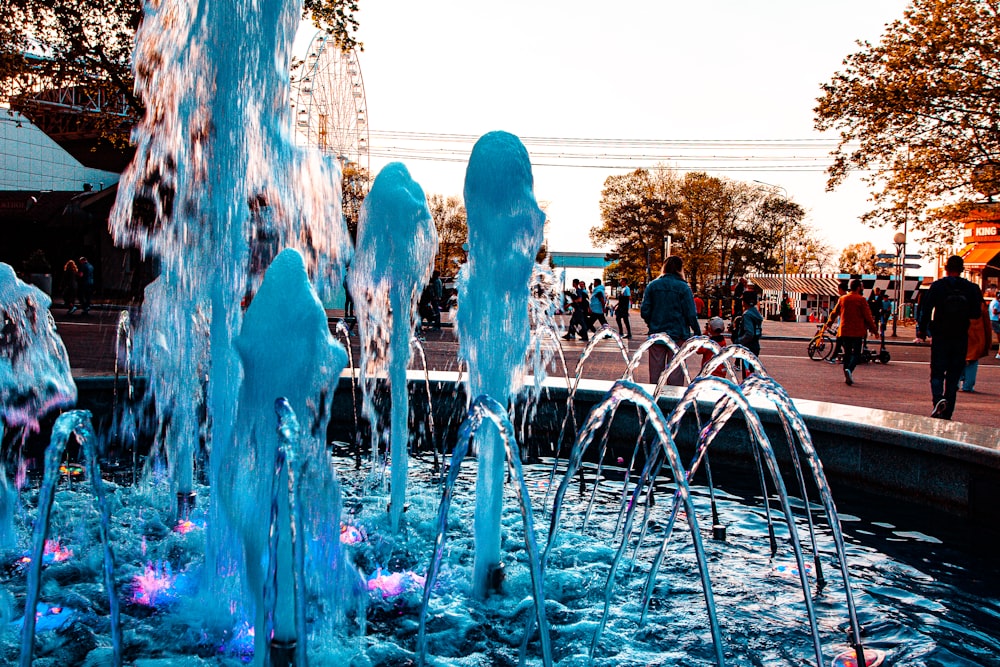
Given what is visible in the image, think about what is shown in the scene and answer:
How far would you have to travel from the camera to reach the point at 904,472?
5.63 meters

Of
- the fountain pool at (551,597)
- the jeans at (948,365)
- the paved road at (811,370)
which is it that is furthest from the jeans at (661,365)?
the fountain pool at (551,597)

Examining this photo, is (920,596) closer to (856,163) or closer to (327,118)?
(856,163)

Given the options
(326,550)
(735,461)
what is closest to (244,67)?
(326,550)

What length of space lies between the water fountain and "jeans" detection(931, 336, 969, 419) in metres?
3.90

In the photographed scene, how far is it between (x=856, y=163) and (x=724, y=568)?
21.4 metres

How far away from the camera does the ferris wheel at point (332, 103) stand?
24.3 metres

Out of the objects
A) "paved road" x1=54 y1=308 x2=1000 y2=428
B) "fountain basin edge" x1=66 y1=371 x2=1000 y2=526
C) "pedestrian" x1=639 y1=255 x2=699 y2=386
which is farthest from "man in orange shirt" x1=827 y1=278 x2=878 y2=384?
"fountain basin edge" x1=66 y1=371 x2=1000 y2=526

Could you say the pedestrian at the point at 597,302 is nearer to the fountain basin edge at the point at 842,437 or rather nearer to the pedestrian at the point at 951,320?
the pedestrian at the point at 951,320

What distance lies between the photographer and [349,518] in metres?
5.24

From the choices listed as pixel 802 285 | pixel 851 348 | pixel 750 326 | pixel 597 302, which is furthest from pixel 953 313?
pixel 802 285

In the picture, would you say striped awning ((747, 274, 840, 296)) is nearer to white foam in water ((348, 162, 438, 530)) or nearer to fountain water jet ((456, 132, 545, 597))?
white foam in water ((348, 162, 438, 530))

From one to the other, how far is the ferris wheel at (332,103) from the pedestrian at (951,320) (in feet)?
54.7

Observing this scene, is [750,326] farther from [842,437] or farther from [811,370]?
[811,370]

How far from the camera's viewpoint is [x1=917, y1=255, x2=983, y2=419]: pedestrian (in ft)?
29.9
